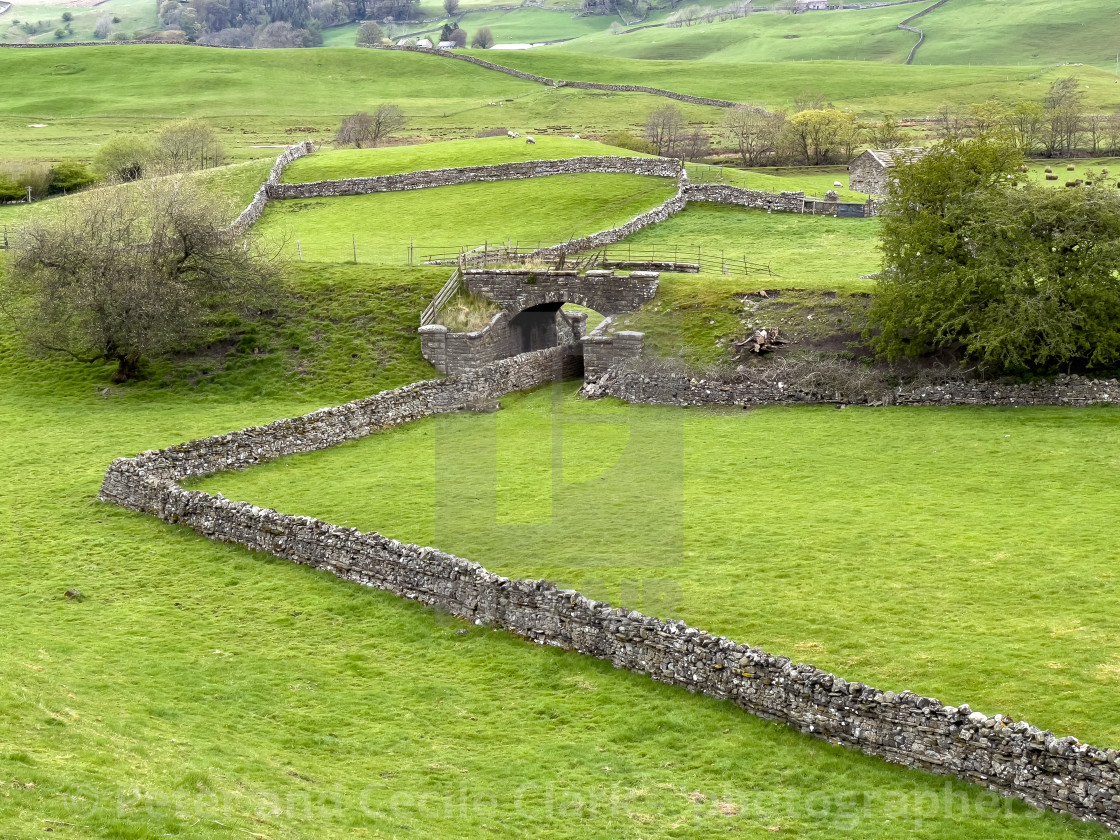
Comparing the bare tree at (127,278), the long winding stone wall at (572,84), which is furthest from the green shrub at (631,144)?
the bare tree at (127,278)

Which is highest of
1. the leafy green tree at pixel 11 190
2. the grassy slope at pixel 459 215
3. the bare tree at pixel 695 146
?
the bare tree at pixel 695 146

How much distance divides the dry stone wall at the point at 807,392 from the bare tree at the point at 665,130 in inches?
2285

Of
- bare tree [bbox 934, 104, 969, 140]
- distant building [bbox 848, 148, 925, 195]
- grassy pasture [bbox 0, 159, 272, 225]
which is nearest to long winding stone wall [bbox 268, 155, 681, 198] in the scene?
grassy pasture [bbox 0, 159, 272, 225]

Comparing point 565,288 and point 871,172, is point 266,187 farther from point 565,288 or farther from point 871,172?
point 871,172

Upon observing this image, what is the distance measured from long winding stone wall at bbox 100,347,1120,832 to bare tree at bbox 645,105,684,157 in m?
70.3

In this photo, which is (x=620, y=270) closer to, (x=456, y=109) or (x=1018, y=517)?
(x=1018, y=517)

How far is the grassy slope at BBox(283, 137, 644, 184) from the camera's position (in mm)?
78375

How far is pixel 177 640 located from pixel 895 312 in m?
29.1

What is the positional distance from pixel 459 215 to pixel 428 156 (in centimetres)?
1384

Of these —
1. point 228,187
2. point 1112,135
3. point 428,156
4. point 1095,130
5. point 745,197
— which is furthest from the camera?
point 1095,130

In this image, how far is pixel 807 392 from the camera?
140ft

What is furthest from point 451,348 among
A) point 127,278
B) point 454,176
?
point 454,176

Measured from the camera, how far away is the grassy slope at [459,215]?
63.8m

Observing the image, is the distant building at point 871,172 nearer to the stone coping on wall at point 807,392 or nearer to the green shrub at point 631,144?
the green shrub at point 631,144
